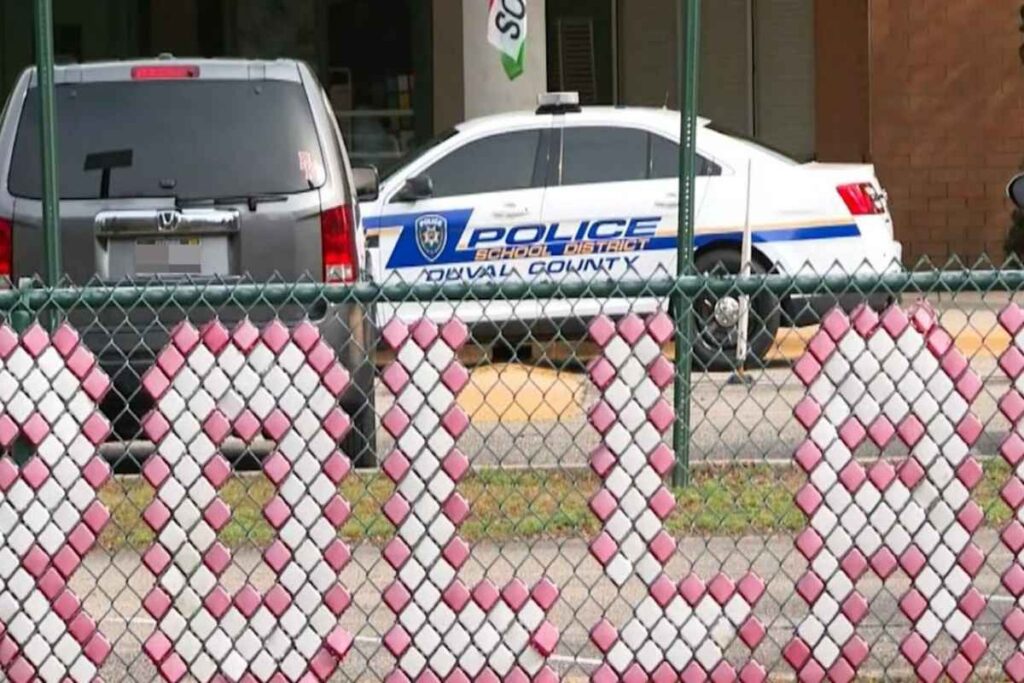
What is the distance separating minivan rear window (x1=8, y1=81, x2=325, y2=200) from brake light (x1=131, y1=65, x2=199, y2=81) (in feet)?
0.09

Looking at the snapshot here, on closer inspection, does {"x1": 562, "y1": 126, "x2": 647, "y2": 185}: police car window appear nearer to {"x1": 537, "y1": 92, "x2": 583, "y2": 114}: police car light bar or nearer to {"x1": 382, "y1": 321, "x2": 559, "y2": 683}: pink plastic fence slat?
{"x1": 537, "y1": 92, "x2": 583, "y2": 114}: police car light bar

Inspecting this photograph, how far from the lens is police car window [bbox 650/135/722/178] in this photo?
15.9 m

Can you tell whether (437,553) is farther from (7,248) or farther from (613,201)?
(613,201)

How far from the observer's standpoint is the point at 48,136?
991 centimetres

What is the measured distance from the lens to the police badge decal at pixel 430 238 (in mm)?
15648

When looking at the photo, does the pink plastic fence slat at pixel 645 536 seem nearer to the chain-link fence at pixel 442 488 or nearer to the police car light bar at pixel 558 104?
the chain-link fence at pixel 442 488

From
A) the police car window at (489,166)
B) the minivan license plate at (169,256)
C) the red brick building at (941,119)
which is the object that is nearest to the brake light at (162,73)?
the minivan license plate at (169,256)

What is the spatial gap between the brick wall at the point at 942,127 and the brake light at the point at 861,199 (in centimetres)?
614

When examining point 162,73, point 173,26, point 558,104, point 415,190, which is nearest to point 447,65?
point 173,26

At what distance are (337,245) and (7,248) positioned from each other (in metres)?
1.52

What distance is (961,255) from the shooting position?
21.9 m

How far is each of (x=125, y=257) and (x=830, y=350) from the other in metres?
5.52

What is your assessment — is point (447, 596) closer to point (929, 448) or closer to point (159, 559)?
point (159, 559)

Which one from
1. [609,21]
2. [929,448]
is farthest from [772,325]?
[609,21]
